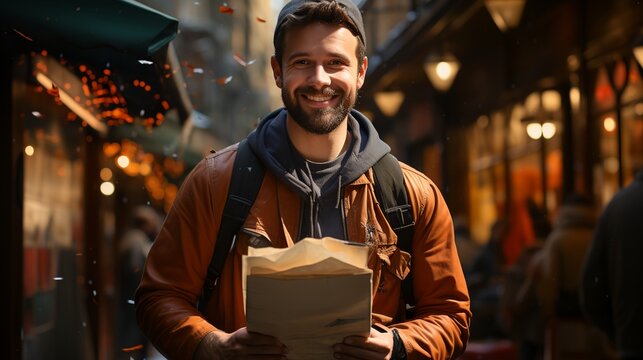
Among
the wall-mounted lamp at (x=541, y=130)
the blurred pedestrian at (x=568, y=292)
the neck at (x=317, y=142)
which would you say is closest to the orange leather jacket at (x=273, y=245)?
the neck at (x=317, y=142)

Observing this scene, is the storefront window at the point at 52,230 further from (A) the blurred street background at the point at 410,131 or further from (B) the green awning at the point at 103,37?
(B) the green awning at the point at 103,37

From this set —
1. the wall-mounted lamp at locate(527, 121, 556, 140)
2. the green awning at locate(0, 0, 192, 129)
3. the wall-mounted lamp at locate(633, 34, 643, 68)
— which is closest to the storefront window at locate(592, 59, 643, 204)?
the wall-mounted lamp at locate(633, 34, 643, 68)

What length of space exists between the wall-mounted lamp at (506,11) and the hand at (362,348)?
1001 centimetres

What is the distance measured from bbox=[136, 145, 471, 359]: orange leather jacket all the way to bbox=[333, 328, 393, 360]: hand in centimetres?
21

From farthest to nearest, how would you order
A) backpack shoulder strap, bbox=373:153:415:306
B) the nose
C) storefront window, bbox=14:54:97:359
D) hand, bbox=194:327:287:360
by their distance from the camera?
storefront window, bbox=14:54:97:359
backpack shoulder strap, bbox=373:153:415:306
the nose
hand, bbox=194:327:287:360

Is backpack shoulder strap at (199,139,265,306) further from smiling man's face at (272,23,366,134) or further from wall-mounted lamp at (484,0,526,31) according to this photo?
wall-mounted lamp at (484,0,526,31)

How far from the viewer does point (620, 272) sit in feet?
22.9

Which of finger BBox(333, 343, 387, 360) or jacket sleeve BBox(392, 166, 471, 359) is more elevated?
jacket sleeve BBox(392, 166, 471, 359)

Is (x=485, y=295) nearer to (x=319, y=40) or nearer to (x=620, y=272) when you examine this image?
(x=620, y=272)

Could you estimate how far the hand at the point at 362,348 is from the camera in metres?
3.36

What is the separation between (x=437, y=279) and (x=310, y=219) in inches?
17.6

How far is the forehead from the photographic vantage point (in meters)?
3.65

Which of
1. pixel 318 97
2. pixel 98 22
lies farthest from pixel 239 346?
pixel 98 22

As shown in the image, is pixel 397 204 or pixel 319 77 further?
pixel 397 204
